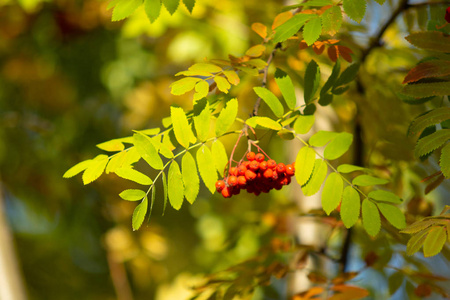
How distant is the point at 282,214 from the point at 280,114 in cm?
73

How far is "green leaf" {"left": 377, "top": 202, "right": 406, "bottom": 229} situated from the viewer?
72 centimetres

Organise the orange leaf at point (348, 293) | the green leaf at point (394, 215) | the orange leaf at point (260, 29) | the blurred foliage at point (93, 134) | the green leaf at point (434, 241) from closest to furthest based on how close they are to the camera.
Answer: the green leaf at point (434, 241), the green leaf at point (394, 215), the orange leaf at point (260, 29), the orange leaf at point (348, 293), the blurred foliage at point (93, 134)

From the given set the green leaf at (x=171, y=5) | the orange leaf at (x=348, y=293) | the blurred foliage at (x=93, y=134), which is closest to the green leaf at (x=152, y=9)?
the green leaf at (x=171, y=5)

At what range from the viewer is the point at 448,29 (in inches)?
28.1

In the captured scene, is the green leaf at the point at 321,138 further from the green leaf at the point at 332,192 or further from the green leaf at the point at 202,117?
the green leaf at the point at 202,117

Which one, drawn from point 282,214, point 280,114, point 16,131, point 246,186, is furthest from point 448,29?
point 16,131

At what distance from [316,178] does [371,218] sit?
106mm

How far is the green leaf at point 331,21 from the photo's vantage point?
0.66 metres

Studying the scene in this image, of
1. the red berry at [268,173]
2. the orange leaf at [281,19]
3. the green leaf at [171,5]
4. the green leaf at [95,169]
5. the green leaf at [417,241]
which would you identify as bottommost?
the green leaf at [417,241]

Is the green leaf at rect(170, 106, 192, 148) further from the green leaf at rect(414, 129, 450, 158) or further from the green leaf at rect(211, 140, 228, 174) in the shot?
the green leaf at rect(414, 129, 450, 158)

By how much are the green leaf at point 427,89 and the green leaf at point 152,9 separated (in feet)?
1.32

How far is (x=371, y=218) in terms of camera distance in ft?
2.35

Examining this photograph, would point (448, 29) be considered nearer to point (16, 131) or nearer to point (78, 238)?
point (16, 131)

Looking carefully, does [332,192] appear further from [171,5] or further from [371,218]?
[171,5]
